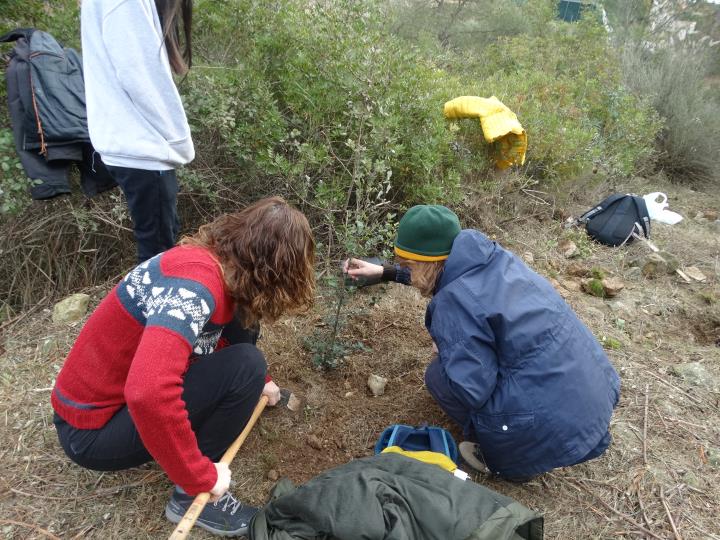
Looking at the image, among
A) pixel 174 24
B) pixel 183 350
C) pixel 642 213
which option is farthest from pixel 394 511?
pixel 642 213

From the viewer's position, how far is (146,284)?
139cm

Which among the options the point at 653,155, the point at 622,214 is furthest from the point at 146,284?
the point at 653,155

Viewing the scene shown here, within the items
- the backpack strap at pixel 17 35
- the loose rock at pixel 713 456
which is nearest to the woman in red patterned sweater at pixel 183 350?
the backpack strap at pixel 17 35

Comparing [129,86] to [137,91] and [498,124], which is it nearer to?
[137,91]

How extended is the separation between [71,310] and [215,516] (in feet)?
5.84

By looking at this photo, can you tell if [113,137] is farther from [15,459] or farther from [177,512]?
[177,512]

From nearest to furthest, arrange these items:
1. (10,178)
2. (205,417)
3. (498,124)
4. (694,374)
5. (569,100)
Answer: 1. (205,417)
2. (10,178)
3. (694,374)
4. (498,124)
5. (569,100)

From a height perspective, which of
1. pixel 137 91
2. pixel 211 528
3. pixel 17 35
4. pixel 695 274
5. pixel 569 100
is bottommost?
pixel 695 274

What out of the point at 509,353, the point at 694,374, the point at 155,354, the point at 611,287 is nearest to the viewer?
the point at 155,354

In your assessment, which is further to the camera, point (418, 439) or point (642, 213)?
point (642, 213)

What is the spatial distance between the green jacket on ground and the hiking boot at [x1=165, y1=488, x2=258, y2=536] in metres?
0.18

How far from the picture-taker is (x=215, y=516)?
178cm

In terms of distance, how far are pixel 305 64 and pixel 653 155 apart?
23.1 ft

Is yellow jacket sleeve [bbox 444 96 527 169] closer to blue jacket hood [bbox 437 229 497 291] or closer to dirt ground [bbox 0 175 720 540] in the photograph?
dirt ground [bbox 0 175 720 540]
